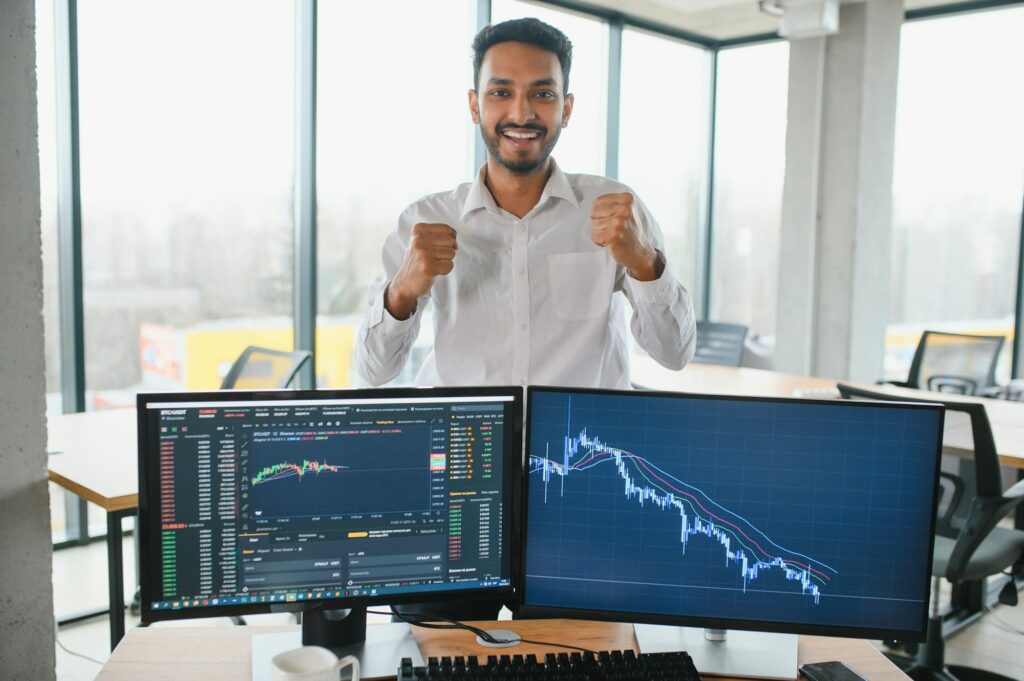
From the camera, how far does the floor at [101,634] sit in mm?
3004

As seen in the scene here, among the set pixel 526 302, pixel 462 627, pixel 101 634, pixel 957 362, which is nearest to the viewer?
pixel 462 627

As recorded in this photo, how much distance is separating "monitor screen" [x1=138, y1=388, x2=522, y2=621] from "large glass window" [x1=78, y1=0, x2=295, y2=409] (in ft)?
9.92

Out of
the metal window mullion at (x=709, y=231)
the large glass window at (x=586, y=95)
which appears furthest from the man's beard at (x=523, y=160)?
the metal window mullion at (x=709, y=231)

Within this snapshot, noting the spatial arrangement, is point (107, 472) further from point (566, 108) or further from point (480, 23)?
point (480, 23)

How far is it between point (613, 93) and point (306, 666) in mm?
5318

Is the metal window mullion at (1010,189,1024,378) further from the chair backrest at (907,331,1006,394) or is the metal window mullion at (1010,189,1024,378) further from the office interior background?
the chair backrest at (907,331,1006,394)

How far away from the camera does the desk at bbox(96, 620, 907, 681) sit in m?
1.31

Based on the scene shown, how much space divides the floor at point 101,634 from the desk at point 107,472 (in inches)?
11.6

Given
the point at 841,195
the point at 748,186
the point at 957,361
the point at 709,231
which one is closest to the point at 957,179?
the point at 841,195

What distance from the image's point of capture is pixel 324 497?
50.9 inches

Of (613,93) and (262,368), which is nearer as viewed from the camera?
(262,368)

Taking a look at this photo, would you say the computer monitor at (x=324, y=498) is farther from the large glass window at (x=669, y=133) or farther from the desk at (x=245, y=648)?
the large glass window at (x=669, y=133)

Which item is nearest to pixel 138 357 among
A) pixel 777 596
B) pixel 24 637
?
pixel 24 637

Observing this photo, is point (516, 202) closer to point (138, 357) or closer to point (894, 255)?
point (138, 357)
